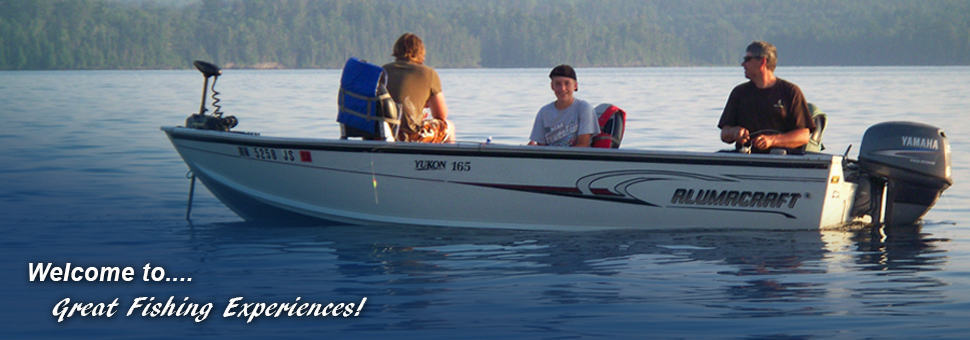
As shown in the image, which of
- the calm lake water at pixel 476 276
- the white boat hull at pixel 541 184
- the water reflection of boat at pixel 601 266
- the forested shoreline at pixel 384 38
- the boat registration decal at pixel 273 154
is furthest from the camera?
the forested shoreline at pixel 384 38

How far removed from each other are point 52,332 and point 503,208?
3.48 meters

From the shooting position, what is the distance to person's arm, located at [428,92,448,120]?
742 cm

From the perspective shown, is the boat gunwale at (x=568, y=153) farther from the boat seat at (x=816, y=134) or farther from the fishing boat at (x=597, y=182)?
the boat seat at (x=816, y=134)

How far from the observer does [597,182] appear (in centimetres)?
721

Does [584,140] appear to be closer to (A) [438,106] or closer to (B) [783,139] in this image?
(A) [438,106]

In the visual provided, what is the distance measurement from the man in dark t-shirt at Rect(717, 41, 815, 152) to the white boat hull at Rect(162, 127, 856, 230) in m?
0.13

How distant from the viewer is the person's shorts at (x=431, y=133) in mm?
7438

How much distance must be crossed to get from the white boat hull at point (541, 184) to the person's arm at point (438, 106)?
429mm

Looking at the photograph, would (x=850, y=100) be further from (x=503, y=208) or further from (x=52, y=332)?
(x=52, y=332)

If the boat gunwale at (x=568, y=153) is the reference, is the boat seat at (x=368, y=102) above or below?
above

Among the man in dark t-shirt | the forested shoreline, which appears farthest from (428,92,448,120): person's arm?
the forested shoreline

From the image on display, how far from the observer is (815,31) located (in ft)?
631

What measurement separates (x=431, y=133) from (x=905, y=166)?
11.2 feet

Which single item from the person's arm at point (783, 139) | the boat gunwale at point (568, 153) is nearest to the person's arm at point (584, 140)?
the boat gunwale at point (568, 153)
